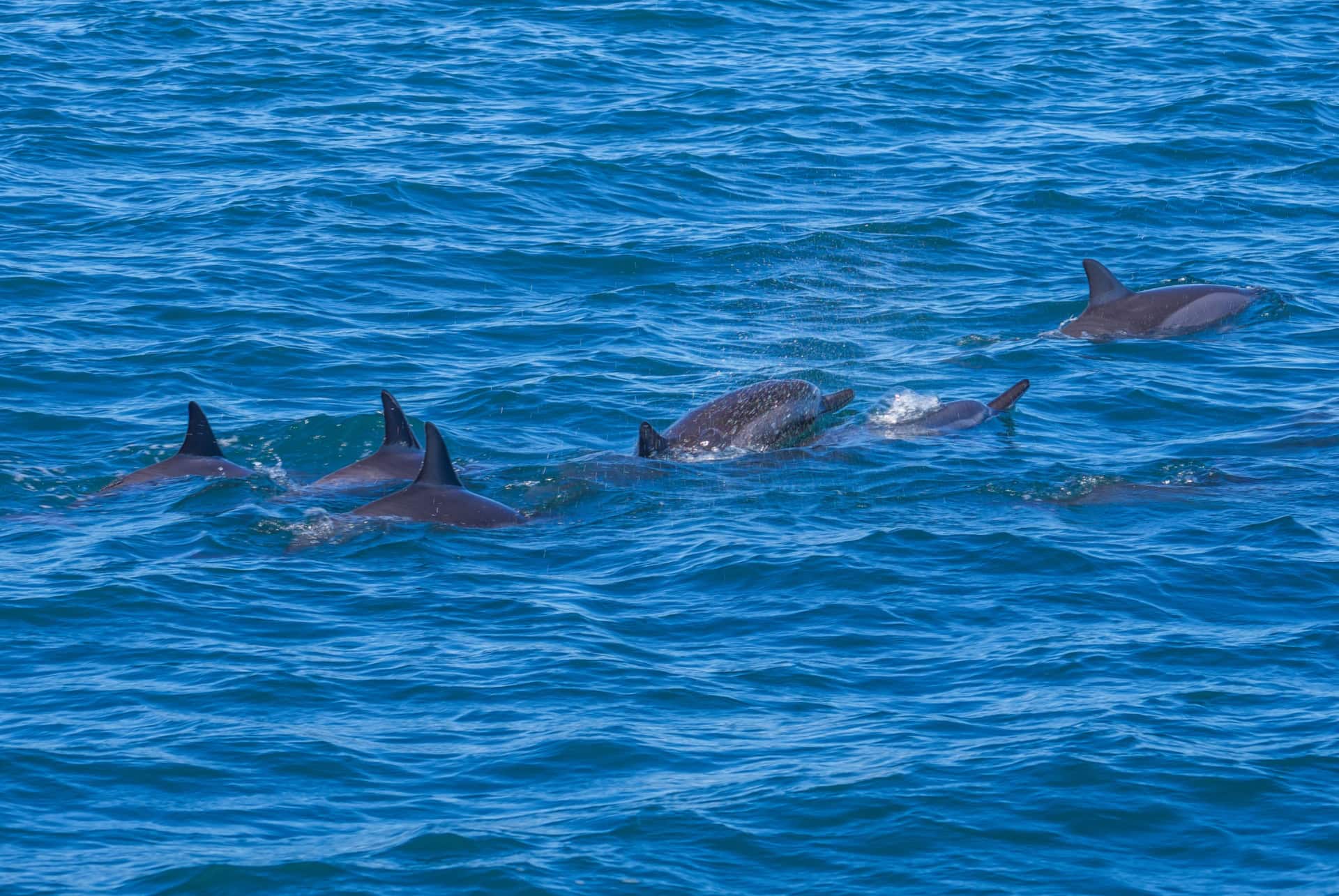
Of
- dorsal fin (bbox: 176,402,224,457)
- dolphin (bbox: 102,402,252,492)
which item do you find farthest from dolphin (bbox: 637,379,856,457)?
dorsal fin (bbox: 176,402,224,457)

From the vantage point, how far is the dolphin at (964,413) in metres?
19.4

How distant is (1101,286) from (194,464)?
38.8 ft

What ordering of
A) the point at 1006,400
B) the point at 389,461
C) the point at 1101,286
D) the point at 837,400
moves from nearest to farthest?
the point at 389,461 → the point at 837,400 → the point at 1006,400 → the point at 1101,286

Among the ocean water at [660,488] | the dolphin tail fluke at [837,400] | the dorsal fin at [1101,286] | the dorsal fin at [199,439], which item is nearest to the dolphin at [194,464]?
the dorsal fin at [199,439]

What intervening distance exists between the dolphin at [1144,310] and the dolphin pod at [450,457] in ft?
10.5

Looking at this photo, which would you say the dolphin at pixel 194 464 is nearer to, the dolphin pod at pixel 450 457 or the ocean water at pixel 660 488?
the dolphin pod at pixel 450 457

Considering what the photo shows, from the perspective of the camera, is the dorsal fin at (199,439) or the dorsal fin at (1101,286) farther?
the dorsal fin at (1101,286)

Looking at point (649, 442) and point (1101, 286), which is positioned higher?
point (1101, 286)

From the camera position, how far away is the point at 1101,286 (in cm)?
2294

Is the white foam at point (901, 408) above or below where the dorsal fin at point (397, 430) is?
below

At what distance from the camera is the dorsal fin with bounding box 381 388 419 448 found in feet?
58.1

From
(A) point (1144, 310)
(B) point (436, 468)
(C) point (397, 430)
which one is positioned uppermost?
(B) point (436, 468)

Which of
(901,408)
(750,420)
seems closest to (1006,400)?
(901,408)

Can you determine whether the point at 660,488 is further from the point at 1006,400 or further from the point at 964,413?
the point at 1006,400
